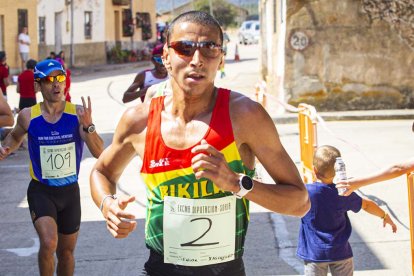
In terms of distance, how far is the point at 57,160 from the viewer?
6246 millimetres

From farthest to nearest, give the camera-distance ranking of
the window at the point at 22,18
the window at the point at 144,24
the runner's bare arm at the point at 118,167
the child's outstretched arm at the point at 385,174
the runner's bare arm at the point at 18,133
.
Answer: the window at the point at 144,24 < the window at the point at 22,18 < the runner's bare arm at the point at 18,133 < the child's outstretched arm at the point at 385,174 < the runner's bare arm at the point at 118,167

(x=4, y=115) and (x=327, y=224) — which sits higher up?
(x=4, y=115)

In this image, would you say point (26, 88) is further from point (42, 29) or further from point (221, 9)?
point (221, 9)

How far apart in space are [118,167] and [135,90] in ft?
19.8

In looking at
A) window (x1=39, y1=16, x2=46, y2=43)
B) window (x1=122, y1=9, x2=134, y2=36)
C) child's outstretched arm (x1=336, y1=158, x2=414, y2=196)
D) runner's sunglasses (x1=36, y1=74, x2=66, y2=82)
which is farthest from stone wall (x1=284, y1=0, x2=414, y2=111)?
window (x1=122, y1=9, x2=134, y2=36)

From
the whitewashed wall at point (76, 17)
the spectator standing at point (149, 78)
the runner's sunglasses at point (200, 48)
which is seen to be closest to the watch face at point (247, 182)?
the runner's sunglasses at point (200, 48)

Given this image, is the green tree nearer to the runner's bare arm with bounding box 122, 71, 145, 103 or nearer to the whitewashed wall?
the whitewashed wall

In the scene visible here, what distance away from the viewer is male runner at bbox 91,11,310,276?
350 cm

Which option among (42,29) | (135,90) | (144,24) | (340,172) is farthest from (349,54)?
(144,24)

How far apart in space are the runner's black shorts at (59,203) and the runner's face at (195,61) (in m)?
2.85

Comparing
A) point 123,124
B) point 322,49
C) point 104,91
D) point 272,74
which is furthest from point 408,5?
point 123,124

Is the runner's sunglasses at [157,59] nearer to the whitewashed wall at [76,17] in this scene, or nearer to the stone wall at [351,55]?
the stone wall at [351,55]

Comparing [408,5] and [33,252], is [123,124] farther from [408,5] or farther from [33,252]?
Result: [408,5]

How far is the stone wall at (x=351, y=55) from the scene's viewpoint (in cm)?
1841
